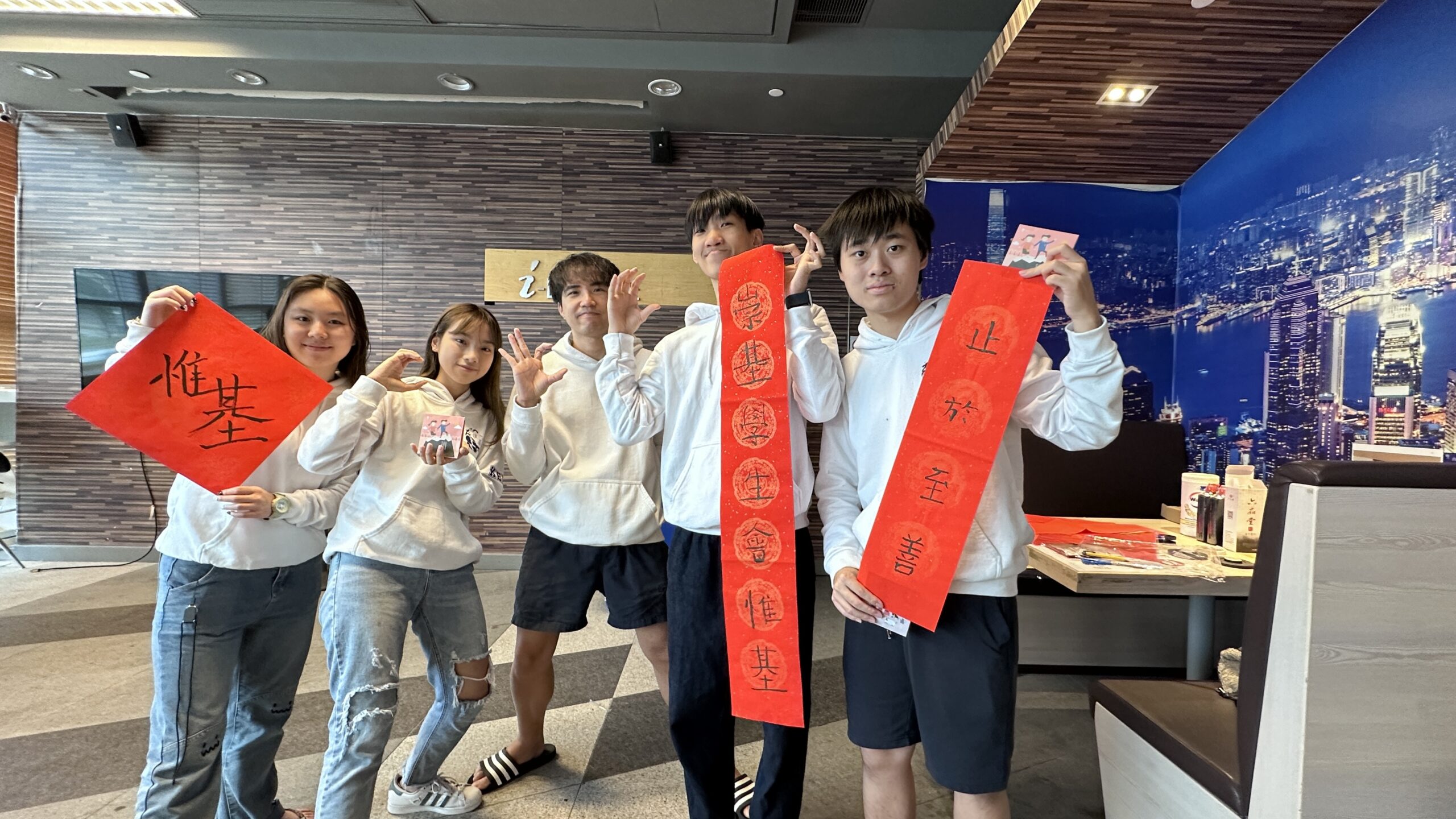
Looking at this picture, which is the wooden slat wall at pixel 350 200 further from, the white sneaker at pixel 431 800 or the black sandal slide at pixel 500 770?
the white sneaker at pixel 431 800

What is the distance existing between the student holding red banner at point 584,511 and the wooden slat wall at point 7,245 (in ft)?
15.3

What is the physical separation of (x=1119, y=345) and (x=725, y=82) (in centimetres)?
251

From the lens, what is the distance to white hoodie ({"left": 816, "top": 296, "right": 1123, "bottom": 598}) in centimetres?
111

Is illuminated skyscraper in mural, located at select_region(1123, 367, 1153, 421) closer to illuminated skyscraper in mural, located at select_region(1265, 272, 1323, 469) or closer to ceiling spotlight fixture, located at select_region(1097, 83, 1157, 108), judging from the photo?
illuminated skyscraper in mural, located at select_region(1265, 272, 1323, 469)

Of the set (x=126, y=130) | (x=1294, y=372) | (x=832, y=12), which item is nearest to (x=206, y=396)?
(x=832, y=12)

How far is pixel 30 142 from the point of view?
412 cm

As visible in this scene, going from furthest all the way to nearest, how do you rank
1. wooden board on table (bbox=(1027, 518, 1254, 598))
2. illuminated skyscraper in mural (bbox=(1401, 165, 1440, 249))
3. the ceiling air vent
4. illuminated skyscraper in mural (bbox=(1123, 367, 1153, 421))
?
1. illuminated skyscraper in mural (bbox=(1123, 367, 1153, 421))
2. the ceiling air vent
3. illuminated skyscraper in mural (bbox=(1401, 165, 1440, 249))
4. wooden board on table (bbox=(1027, 518, 1254, 598))

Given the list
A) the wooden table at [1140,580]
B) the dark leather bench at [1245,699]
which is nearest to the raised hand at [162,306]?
the wooden table at [1140,580]

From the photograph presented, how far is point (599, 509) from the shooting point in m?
1.76

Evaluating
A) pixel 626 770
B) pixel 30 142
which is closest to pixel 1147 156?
pixel 626 770

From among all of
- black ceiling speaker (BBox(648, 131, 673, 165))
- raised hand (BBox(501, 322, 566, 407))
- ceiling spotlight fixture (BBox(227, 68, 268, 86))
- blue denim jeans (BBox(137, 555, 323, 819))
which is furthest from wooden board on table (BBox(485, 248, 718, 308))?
blue denim jeans (BBox(137, 555, 323, 819))

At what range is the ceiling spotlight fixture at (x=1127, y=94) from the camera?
266cm

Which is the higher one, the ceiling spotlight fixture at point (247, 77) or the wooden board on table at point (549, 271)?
the ceiling spotlight fixture at point (247, 77)

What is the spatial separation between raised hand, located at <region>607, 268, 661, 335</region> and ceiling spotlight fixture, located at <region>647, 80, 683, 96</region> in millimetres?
2439
